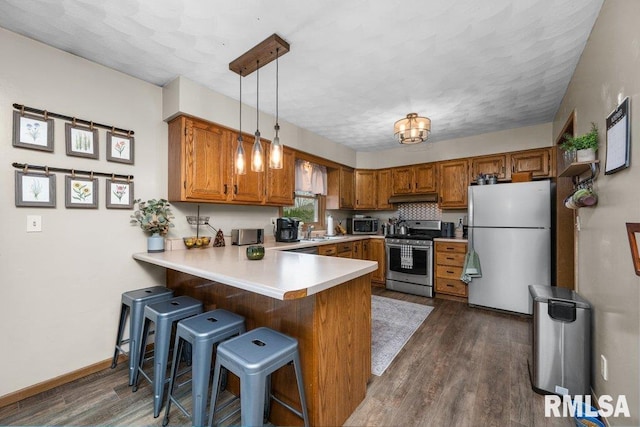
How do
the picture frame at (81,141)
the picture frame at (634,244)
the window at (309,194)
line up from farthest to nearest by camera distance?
1. the window at (309,194)
2. the picture frame at (81,141)
3. the picture frame at (634,244)

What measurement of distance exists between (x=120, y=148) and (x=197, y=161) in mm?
610

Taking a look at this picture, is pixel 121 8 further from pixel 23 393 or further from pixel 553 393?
pixel 553 393

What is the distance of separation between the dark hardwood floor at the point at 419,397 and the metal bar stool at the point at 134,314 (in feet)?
0.58

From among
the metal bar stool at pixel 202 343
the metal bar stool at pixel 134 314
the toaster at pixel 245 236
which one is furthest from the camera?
the toaster at pixel 245 236

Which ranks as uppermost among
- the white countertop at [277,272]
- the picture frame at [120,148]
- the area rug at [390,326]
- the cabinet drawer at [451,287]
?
the picture frame at [120,148]

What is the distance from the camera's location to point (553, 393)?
179 centimetres

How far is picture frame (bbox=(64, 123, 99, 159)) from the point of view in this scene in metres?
2.02

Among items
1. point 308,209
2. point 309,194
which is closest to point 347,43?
point 309,194

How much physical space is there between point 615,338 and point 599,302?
32 centimetres

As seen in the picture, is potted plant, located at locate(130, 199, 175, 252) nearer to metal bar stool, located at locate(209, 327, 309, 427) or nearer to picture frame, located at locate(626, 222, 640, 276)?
metal bar stool, located at locate(209, 327, 309, 427)

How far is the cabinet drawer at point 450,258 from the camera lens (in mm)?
3812

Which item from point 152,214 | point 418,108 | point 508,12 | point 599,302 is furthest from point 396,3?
point 152,214

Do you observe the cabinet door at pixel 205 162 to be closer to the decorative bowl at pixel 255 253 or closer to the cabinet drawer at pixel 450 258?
the decorative bowl at pixel 255 253

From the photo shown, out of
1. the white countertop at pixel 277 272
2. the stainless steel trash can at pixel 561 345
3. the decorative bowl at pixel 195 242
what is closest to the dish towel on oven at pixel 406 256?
the stainless steel trash can at pixel 561 345
